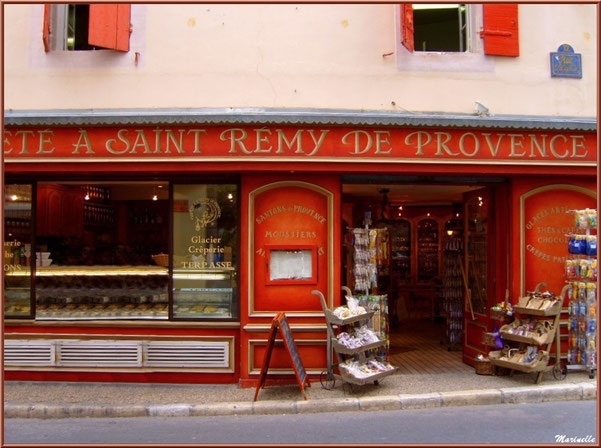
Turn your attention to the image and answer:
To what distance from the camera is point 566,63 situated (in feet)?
28.4

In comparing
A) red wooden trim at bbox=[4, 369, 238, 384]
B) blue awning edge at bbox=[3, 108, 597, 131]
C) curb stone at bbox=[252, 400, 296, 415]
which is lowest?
curb stone at bbox=[252, 400, 296, 415]

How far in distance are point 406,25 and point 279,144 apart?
2647 millimetres

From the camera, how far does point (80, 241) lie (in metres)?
10.5

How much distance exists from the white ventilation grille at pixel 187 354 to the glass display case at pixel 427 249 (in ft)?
26.0

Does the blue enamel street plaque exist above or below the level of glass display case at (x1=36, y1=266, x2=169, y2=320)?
above

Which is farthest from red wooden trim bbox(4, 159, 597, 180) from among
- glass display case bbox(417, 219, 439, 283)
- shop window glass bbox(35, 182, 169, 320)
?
glass display case bbox(417, 219, 439, 283)

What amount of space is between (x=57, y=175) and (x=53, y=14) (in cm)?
252

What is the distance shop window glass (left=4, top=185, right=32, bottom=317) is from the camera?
863 centimetres

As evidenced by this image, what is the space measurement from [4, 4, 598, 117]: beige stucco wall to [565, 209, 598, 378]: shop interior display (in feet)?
6.95

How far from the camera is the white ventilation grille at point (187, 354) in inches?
317

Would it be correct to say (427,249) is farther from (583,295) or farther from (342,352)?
(342,352)

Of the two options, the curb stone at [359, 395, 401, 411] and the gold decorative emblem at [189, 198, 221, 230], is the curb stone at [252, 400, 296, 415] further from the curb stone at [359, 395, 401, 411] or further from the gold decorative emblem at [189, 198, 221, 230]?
the gold decorative emblem at [189, 198, 221, 230]

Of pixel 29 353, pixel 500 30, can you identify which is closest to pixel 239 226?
pixel 29 353

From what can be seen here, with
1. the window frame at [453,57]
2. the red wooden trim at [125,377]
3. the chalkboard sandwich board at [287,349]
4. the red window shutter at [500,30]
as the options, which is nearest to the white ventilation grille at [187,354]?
the red wooden trim at [125,377]
